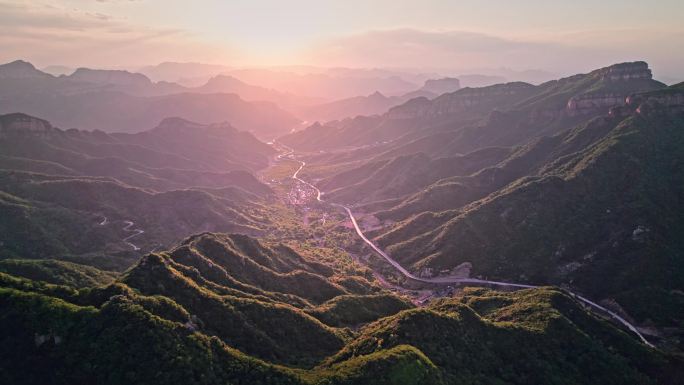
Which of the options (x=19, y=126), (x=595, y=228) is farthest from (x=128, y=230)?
(x=595, y=228)

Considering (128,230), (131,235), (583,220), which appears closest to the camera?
(583,220)

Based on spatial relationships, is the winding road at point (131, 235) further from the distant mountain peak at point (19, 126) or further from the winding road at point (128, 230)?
the distant mountain peak at point (19, 126)

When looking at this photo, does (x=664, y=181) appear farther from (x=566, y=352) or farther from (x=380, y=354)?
(x=380, y=354)

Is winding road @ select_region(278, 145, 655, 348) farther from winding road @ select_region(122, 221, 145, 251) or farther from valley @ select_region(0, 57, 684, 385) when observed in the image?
winding road @ select_region(122, 221, 145, 251)

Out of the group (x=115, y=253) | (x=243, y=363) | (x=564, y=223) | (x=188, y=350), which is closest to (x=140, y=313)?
(x=188, y=350)

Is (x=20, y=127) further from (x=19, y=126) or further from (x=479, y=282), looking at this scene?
(x=479, y=282)

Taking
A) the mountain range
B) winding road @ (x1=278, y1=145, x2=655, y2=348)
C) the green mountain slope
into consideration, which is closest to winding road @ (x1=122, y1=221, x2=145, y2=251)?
winding road @ (x1=278, y1=145, x2=655, y2=348)

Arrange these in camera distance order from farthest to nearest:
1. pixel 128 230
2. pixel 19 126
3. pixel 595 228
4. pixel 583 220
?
pixel 19 126 → pixel 128 230 → pixel 583 220 → pixel 595 228

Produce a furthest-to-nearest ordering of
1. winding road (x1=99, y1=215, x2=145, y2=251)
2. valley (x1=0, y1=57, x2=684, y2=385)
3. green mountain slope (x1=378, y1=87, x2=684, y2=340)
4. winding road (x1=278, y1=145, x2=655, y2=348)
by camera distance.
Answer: winding road (x1=99, y1=215, x2=145, y2=251) → green mountain slope (x1=378, y1=87, x2=684, y2=340) → winding road (x1=278, y1=145, x2=655, y2=348) → valley (x1=0, y1=57, x2=684, y2=385)
